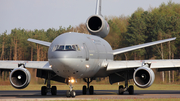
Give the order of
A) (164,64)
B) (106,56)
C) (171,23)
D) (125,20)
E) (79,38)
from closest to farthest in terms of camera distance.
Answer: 1. (79,38)
2. (164,64)
3. (106,56)
4. (171,23)
5. (125,20)

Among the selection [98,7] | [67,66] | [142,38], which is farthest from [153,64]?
[142,38]

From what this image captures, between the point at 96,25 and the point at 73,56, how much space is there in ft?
35.1

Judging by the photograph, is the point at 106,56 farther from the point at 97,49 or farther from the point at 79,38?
the point at 79,38

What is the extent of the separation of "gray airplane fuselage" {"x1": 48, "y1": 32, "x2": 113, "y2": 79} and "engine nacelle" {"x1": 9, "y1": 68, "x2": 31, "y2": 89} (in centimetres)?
265

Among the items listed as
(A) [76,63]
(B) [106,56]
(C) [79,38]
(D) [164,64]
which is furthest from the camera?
(B) [106,56]

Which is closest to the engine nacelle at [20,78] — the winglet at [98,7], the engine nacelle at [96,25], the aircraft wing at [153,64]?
the aircraft wing at [153,64]

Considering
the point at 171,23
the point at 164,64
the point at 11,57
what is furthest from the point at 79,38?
the point at 11,57

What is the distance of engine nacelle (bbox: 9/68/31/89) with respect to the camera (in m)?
20.3

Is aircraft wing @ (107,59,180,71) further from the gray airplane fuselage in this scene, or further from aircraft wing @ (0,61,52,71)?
aircraft wing @ (0,61,52,71)

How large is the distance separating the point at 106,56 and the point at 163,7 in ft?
197

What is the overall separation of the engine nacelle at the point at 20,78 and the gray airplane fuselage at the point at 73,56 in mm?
2648

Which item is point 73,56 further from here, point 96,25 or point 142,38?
point 142,38

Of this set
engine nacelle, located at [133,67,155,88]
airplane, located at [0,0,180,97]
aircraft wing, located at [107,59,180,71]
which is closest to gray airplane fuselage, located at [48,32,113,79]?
airplane, located at [0,0,180,97]

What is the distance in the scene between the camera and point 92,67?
2058cm
